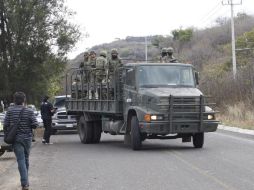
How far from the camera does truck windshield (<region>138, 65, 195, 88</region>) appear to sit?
18.4 metres

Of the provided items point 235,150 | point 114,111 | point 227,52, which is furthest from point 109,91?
point 227,52

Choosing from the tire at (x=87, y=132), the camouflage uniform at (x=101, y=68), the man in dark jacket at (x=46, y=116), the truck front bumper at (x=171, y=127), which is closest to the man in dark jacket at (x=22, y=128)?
the truck front bumper at (x=171, y=127)

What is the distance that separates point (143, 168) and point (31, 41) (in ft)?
65.1

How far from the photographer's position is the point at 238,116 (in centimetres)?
3175

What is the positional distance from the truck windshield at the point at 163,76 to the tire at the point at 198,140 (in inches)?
61.9

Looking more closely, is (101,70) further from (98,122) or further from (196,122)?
(196,122)

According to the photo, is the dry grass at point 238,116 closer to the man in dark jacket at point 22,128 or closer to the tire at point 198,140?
the tire at point 198,140

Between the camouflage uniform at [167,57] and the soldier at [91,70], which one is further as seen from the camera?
the soldier at [91,70]

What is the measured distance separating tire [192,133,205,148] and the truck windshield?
1572mm

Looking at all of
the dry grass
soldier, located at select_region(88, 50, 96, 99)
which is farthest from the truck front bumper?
the dry grass

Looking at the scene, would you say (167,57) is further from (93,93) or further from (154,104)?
(93,93)

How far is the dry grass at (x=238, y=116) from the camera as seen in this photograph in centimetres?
2804

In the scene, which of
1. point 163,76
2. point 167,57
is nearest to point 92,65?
point 167,57

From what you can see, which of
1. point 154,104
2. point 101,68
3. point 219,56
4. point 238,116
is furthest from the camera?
point 219,56
